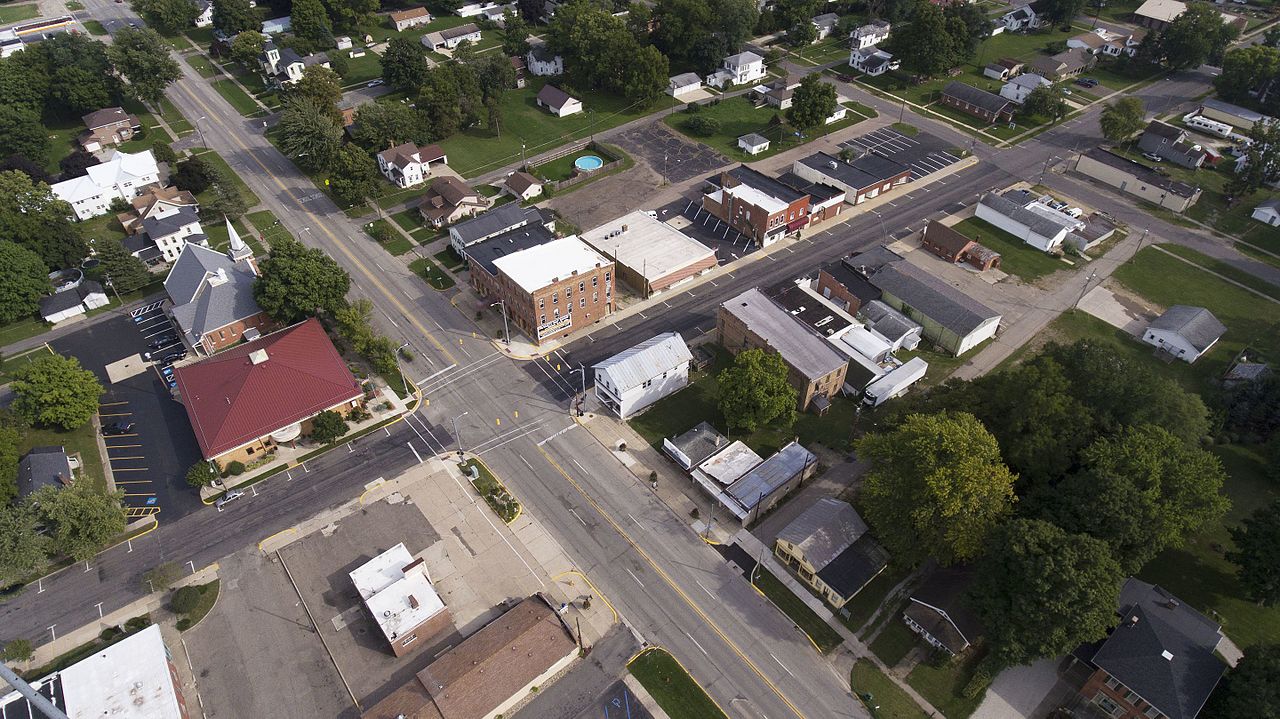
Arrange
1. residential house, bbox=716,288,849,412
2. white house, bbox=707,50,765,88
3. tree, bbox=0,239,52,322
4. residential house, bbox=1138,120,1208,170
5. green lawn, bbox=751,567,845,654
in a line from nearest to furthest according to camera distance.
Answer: green lawn, bbox=751,567,845,654, residential house, bbox=716,288,849,412, tree, bbox=0,239,52,322, residential house, bbox=1138,120,1208,170, white house, bbox=707,50,765,88

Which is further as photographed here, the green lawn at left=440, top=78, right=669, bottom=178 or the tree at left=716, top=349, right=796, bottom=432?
the green lawn at left=440, top=78, right=669, bottom=178

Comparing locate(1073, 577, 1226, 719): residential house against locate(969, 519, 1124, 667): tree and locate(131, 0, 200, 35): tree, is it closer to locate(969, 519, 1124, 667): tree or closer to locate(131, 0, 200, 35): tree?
locate(969, 519, 1124, 667): tree

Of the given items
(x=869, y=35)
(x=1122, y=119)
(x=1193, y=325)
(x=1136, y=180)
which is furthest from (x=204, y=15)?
(x=1193, y=325)

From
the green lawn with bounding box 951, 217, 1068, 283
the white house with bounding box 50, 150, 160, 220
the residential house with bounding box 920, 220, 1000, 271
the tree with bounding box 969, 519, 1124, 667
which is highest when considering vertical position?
the tree with bounding box 969, 519, 1124, 667

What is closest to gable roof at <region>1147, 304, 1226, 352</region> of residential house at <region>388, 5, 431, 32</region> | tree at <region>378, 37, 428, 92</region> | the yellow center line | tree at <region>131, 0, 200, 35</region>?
the yellow center line

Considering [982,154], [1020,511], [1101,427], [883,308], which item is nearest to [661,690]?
[1020,511]

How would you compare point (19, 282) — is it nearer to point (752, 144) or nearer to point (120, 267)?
point (120, 267)
